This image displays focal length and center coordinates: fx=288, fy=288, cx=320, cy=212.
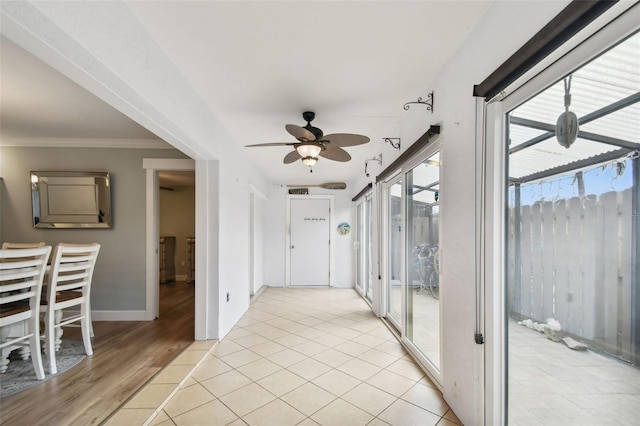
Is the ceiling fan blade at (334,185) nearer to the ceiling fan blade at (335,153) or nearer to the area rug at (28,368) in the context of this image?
the ceiling fan blade at (335,153)

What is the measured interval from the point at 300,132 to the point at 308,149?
26 cm

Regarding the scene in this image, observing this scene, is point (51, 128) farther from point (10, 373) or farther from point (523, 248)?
point (523, 248)

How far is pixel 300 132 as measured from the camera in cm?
245

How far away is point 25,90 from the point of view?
2.53 metres

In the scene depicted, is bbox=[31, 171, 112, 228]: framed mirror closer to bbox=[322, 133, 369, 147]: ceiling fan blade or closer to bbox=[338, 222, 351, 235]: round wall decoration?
bbox=[322, 133, 369, 147]: ceiling fan blade

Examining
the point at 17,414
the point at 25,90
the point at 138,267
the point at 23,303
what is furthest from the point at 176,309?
the point at 25,90

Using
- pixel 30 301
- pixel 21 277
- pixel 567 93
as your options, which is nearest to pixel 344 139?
pixel 567 93

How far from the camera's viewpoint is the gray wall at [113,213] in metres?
3.81

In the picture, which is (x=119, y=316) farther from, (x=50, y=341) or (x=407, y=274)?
(x=407, y=274)

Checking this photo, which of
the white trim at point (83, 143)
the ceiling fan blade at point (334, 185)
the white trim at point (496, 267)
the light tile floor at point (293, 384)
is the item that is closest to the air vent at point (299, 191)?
the ceiling fan blade at point (334, 185)

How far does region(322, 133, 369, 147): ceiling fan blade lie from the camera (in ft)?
8.25

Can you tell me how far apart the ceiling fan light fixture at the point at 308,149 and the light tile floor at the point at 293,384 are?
1.95 metres

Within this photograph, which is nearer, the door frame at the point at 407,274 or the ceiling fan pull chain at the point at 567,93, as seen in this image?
the ceiling fan pull chain at the point at 567,93

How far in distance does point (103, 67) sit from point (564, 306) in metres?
2.29
